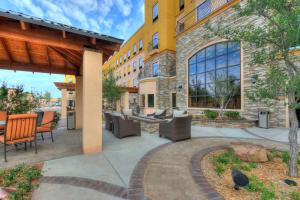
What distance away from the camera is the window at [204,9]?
12.6m

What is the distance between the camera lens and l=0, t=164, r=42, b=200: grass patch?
2.37m

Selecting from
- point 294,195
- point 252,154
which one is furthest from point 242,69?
point 294,195

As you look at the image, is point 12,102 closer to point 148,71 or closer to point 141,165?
point 141,165

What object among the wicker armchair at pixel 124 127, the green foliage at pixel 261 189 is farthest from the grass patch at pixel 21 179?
the green foliage at pixel 261 189

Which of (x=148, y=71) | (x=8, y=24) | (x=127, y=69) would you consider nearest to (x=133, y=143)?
(x=8, y=24)

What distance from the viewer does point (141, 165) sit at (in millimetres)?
3461

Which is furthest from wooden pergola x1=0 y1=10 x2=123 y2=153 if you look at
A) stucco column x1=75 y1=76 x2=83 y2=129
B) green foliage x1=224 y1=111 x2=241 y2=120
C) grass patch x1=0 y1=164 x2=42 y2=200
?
green foliage x1=224 y1=111 x2=241 y2=120

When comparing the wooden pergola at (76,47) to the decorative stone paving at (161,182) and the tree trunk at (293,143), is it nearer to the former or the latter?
the decorative stone paving at (161,182)

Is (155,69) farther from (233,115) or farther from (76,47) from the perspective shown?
(76,47)

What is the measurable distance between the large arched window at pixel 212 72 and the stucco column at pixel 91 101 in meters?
7.96

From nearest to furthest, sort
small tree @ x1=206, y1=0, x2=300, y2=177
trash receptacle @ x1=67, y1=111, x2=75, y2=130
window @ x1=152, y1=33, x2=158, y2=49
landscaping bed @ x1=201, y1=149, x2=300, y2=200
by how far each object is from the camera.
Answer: landscaping bed @ x1=201, y1=149, x2=300, y2=200
small tree @ x1=206, y1=0, x2=300, y2=177
trash receptacle @ x1=67, y1=111, x2=75, y2=130
window @ x1=152, y1=33, x2=158, y2=49

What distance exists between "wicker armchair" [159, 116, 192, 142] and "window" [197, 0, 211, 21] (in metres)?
11.0

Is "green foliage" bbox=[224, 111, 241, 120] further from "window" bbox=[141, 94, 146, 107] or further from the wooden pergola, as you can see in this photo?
"window" bbox=[141, 94, 146, 107]

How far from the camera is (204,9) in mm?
12922
